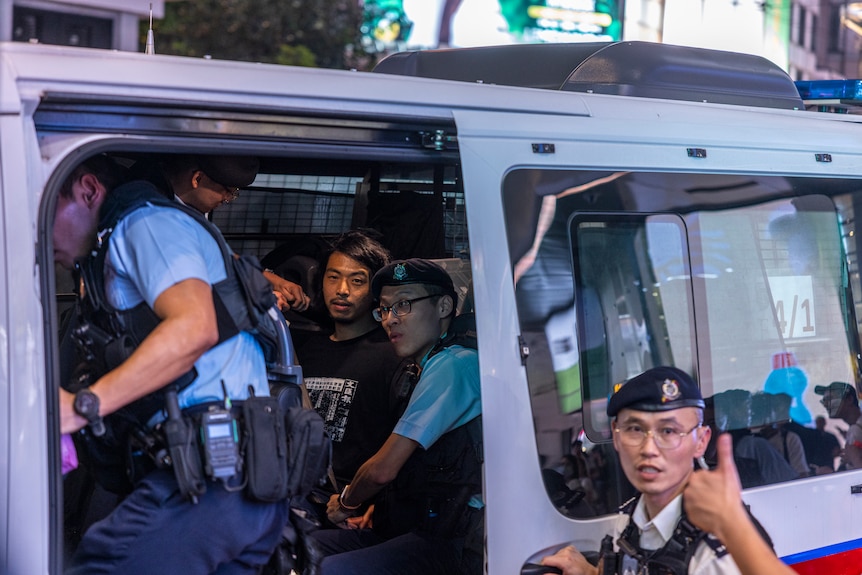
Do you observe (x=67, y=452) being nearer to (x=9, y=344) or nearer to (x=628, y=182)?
(x=9, y=344)

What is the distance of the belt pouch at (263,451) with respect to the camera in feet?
8.58

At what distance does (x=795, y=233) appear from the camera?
345 cm

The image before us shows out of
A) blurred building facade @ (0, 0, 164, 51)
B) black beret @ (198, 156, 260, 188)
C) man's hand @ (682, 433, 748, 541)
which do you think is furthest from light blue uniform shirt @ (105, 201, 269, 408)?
blurred building facade @ (0, 0, 164, 51)

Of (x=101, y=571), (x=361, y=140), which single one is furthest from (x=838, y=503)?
(x=101, y=571)

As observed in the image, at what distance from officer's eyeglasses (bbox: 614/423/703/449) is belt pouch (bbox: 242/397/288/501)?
2.82 ft

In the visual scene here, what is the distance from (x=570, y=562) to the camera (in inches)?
111

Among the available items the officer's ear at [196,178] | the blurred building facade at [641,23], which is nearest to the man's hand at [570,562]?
the officer's ear at [196,178]

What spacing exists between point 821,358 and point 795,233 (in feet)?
1.36

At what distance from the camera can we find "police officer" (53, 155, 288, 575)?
8.32ft

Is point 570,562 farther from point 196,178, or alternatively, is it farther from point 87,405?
point 196,178

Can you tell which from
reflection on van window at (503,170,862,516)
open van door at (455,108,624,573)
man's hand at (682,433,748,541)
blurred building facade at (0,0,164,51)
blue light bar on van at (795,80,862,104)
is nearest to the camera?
man's hand at (682,433,748,541)

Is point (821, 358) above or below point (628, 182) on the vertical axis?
below

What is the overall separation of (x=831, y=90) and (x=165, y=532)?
3.11 meters

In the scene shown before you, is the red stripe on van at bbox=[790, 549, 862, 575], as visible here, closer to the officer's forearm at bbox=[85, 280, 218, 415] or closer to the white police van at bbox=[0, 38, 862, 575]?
the white police van at bbox=[0, 38, 862, 575]
